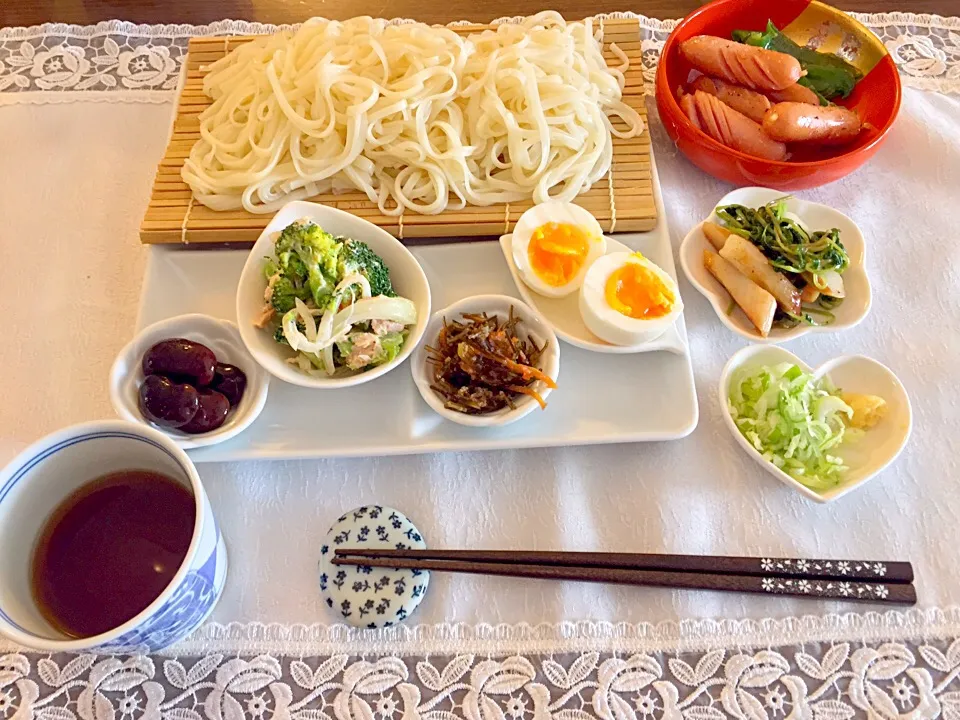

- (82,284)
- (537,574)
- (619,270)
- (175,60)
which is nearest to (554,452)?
(537,574)

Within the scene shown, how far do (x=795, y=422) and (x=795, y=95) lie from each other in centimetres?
117

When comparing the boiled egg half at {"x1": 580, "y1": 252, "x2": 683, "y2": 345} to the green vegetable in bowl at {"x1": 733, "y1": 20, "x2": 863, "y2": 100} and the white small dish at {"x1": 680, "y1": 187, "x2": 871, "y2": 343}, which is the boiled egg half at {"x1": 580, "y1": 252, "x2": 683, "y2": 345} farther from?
the green vegetable in bowl at {"x1": 733, "y1": 20, "x2": 863, "y2": 100}

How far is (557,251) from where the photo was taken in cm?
197

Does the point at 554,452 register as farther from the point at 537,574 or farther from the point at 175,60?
Answer: the point at 175,60

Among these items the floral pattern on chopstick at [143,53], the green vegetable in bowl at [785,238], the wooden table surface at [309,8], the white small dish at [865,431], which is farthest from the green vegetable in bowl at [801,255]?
the wooden table surface at [309,8]

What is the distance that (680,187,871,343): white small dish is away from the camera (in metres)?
1.94

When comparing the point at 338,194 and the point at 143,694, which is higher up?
the point at 338,194

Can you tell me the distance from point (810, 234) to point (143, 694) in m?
2.09

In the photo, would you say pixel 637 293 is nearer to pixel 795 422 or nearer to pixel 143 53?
pixel 795 422

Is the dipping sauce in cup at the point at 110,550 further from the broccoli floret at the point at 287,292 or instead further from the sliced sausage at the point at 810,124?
the sliced sausage at the point at 810,124

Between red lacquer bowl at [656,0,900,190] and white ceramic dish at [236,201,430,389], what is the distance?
3.20 ft

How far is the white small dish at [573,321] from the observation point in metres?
1.88

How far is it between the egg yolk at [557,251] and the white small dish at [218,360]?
2.61 feet

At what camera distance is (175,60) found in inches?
103
